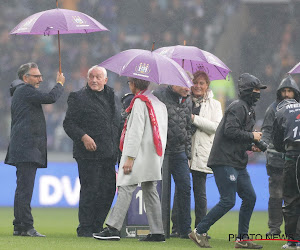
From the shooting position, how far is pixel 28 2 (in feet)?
58.1

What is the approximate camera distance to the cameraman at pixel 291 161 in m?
7.99

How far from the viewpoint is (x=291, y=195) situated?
26.4ft

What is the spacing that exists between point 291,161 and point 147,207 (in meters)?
1.47

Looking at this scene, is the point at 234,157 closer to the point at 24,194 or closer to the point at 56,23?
the point at 24,194

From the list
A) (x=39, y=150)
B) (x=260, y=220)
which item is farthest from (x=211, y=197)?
(x=39, y=150)

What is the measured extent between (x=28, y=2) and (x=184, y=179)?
9493mm

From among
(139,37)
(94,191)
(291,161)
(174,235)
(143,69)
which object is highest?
(139,37)

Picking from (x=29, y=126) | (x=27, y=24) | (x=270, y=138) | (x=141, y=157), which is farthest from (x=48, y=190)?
(x=141, y=157)

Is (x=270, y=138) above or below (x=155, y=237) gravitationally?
above

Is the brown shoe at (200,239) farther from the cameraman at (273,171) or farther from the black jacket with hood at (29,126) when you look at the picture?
the cameraman at (273,171)

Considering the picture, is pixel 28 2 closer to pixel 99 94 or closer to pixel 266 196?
pixel 266 196

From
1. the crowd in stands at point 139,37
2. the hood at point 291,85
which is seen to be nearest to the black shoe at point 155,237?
the hood at point 291,85

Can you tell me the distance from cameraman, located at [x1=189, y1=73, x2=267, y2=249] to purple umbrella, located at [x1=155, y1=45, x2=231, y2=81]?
4.30 feet

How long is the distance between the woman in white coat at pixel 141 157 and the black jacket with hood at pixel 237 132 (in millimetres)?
560
